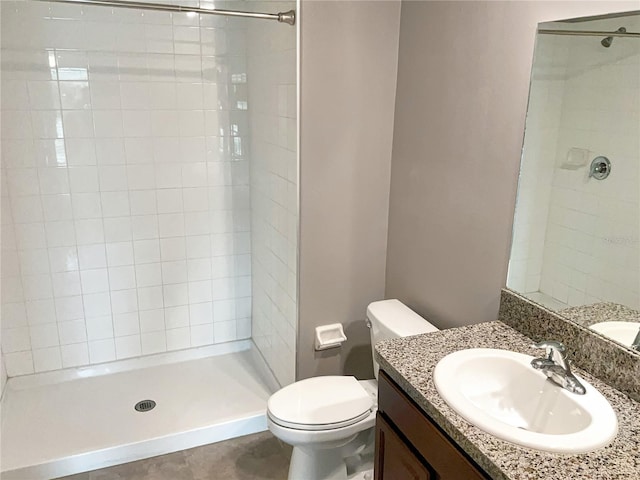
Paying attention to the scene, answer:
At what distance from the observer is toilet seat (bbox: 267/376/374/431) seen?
184 centimetres

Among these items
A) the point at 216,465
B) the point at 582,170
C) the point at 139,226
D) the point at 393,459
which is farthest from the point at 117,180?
the point at 582,170

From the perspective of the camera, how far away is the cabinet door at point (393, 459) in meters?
1.33

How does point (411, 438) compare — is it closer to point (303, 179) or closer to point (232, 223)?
point (303, 179)

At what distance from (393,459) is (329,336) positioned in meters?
0.95

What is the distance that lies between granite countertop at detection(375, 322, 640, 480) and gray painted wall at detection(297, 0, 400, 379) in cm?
79

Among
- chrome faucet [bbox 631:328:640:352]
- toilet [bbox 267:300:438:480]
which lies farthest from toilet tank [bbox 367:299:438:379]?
chrome faucet [bbox 631:328:640:352]

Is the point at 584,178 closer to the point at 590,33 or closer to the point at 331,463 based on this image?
the point at 590,33

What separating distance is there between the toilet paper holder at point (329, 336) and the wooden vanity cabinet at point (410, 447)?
0.82 meters

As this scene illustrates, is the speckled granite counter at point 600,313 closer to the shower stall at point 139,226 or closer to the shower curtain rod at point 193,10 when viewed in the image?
the shower stall at point 139,226

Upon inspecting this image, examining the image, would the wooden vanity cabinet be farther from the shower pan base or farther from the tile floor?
the shower pan base

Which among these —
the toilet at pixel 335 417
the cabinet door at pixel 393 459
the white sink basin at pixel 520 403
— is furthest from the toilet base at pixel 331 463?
the white sink basin at pixel 520 403

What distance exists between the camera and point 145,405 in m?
2.63

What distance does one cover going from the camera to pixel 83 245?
108 inches

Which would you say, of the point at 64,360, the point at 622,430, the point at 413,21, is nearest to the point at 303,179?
the point at 413,21
